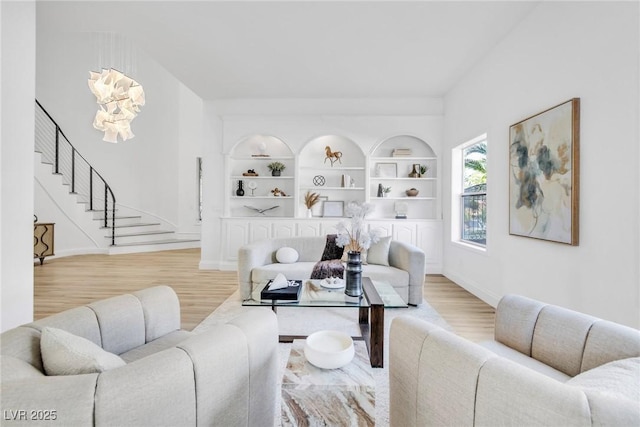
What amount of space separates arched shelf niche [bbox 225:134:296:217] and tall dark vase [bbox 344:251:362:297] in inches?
125

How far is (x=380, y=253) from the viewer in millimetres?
3908

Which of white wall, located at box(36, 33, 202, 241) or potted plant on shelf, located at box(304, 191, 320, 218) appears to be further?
white wall, located at box(36, 33, 202, 241)

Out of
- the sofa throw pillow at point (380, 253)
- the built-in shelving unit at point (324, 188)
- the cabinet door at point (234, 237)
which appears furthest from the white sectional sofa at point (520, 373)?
the cabinet door at point (234, 237)

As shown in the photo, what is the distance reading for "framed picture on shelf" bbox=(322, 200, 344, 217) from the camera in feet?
18.5

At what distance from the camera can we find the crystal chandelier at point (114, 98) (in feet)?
13.2

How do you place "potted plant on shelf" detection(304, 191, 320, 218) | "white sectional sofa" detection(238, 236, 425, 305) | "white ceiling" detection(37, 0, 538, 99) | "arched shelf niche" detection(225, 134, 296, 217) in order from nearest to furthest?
"white ceiling" detection(37, 0, 538, 99)
"white sectional sofa" detection(238, 236, 425, 305)
"potted plant on shelf" detection(304, 191, 320, 218)
"arched shelf niche" detection(225, 134, 296, 217)

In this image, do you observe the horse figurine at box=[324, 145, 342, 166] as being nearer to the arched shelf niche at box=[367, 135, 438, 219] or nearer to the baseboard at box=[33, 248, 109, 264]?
the arched shelf niche at box=[367, 135, 438, 219]

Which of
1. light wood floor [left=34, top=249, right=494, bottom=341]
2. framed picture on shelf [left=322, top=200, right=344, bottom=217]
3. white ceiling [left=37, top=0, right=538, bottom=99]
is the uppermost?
white ceiling [left=37, top=0, right=538, bottom=99]

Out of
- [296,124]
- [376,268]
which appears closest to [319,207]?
[296,124]

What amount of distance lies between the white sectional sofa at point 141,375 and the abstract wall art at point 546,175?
8.15 ft

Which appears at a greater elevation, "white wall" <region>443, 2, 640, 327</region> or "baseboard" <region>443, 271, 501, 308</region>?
"white wall" <region>443, 2, 640, 327</region>

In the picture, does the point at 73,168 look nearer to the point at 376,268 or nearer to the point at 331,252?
the point at 331,252

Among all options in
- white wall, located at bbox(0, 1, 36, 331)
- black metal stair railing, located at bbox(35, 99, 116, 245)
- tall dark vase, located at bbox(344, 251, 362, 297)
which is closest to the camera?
white wall, located at bbox(0, 1, 36, 331)

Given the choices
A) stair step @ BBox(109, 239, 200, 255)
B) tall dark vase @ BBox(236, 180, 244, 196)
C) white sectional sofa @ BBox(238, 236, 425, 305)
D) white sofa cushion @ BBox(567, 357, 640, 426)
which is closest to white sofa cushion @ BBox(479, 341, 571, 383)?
white sofa cushion @ BBox(567, 357, 640, 426)
